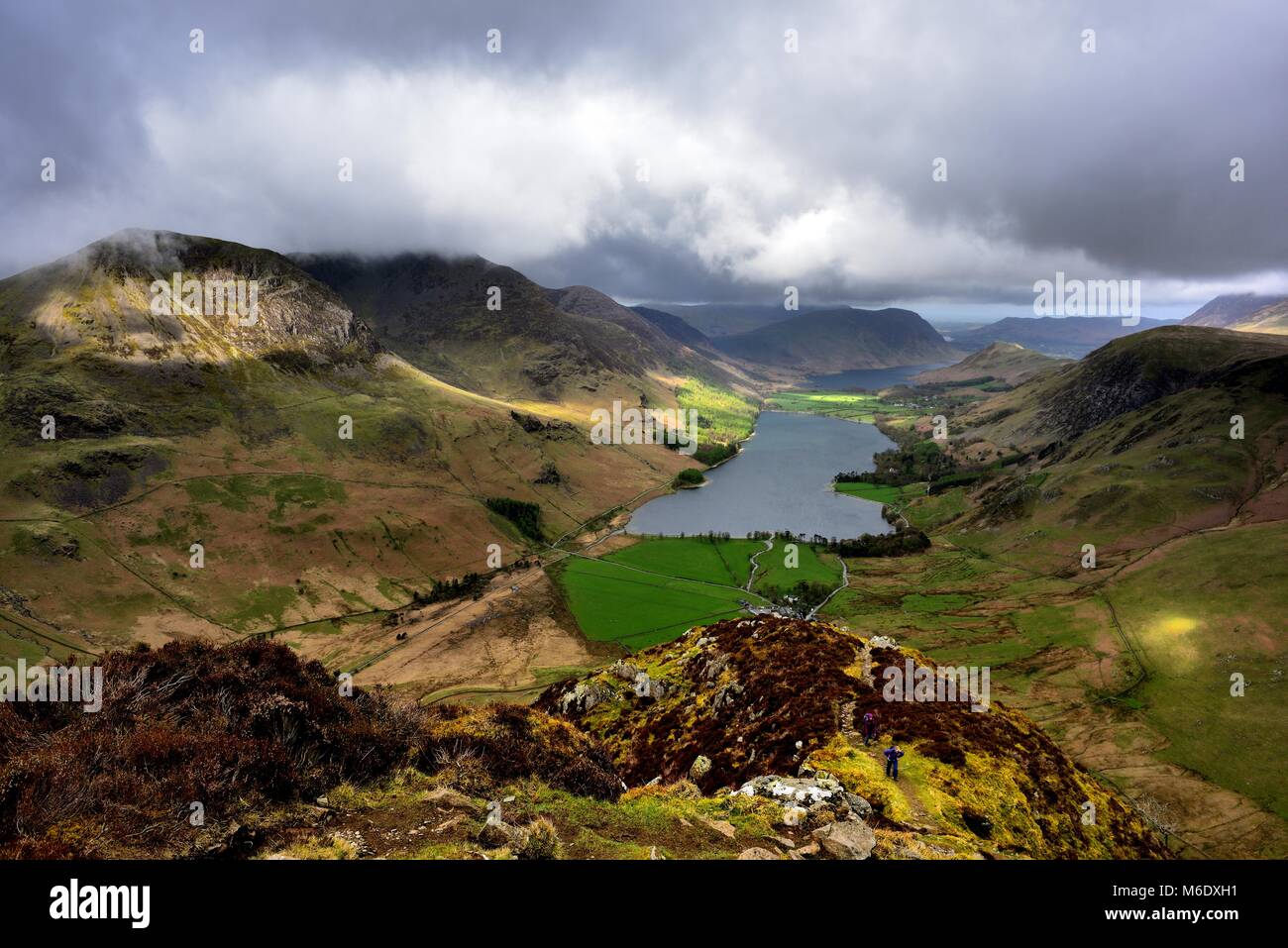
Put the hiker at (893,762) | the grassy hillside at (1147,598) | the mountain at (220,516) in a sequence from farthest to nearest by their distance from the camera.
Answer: the mountain at (220,516)
the grassy hillside at (1147,598)
the hiker at (893,762)

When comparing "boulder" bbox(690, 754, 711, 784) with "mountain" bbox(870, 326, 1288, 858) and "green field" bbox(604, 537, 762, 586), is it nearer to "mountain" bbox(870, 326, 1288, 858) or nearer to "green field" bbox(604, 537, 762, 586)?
"mountain" bbox(870, 326, 1288, 858)

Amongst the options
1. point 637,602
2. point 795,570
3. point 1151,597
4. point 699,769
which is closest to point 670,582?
point 637,602

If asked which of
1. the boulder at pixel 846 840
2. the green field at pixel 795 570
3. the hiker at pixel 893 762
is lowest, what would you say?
the green field at pixel 795 570

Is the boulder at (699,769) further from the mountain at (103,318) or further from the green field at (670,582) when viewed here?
the mountain at (103,318)

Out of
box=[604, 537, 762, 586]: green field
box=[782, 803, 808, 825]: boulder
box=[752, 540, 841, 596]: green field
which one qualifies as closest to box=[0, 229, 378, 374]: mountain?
box=[604, 537, 762, 586]: green field

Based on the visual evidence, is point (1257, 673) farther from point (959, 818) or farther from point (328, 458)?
point (328, 458)

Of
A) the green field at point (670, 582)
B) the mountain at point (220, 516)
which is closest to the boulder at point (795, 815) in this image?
the mountain at point (220, 516)

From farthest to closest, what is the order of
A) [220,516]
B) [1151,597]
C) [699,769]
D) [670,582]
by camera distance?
[670,582] → [220,516] → [1151,597] → [699,769]

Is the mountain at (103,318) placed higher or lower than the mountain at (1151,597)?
higher

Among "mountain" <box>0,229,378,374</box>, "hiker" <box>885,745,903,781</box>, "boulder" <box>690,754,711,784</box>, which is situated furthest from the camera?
"mountain" <box>0,229,378,374</box>

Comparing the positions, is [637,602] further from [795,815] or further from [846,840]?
[846,840]
